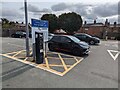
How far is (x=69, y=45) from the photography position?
11.2 metres

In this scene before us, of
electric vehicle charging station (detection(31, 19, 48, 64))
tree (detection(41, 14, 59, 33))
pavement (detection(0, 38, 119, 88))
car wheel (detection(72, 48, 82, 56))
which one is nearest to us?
pavement (detection(0, 38, 119, 88))

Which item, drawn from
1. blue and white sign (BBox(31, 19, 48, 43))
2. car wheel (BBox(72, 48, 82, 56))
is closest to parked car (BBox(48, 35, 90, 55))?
car wheel (BBox(72, 48, 82, 56))

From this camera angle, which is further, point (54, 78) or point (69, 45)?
point (69, 45)

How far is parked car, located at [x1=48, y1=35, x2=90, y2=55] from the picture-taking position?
10648mm

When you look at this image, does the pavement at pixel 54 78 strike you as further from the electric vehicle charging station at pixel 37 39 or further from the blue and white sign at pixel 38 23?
the blue and white sign at pixel 38 23

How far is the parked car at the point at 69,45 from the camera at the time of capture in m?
10.6

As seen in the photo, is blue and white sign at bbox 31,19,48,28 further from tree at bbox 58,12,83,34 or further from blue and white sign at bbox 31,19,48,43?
tree at bbox 58,12,83,34

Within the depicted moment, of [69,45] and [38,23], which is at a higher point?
[38,23]

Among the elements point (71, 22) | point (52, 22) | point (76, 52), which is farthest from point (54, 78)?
point (52, 22)

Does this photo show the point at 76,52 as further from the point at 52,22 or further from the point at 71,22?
the point at 52,22

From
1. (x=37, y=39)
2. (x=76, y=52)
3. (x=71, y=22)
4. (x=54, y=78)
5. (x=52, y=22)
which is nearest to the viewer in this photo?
(x=54, y=78)

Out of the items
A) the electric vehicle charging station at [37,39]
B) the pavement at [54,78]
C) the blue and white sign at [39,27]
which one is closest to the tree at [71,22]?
the blue and white sign at [39,27]

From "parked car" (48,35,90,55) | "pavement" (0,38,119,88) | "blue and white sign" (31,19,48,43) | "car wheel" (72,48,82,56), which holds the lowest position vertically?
"pavement" (0,38,119,88)

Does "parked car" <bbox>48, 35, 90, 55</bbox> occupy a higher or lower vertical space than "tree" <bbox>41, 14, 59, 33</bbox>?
lower
